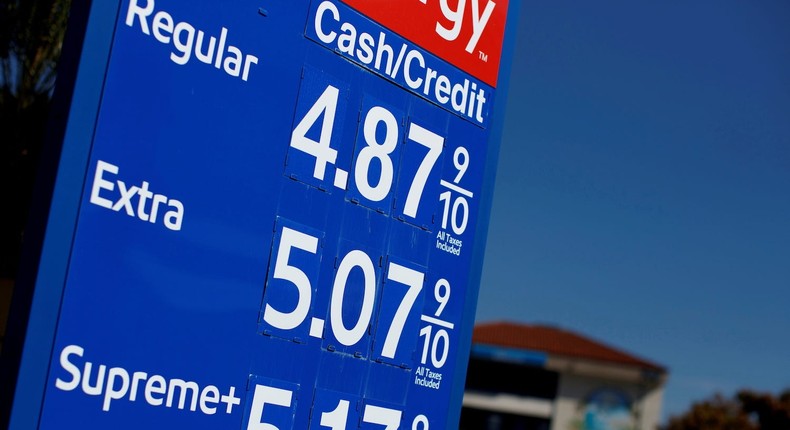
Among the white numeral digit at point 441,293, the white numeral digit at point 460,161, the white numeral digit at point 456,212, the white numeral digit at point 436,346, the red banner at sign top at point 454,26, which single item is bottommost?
the white numeral digit at point 436,346

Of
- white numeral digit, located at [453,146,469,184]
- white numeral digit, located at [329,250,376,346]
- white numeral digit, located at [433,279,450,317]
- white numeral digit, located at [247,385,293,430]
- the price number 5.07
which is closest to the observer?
white numeral digit, located at [247,385,293,430]

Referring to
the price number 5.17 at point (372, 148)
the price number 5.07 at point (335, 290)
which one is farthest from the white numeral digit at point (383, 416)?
the price number 5.17 at point (372, 148)

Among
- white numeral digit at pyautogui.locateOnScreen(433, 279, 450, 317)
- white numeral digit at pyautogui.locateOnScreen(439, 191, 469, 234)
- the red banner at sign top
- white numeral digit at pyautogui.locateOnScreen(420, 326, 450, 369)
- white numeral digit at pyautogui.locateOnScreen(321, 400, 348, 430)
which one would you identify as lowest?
white numeral digit at pyautogui.locateOnScreen(321, 400, 348, 430)

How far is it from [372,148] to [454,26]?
1034 millimetres

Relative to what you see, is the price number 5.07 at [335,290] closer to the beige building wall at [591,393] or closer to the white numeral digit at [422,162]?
the white numeral digit at [422,162]

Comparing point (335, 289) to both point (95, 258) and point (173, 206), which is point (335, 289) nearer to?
point (173, 206)

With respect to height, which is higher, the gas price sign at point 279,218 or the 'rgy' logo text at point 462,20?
the 'rgy' logo text at point 462,20

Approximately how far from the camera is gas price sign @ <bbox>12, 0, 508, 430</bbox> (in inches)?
162

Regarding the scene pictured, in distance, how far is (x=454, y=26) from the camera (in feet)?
19.4

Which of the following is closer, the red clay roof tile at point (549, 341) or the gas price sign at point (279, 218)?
the gas price sign at point (279, 218)

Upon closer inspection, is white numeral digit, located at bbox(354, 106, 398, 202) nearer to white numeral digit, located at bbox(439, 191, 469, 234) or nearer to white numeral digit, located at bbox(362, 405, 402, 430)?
white numeral digit, located at bbox(439, 191, 469, 234)

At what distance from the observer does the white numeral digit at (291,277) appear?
4770 millimetres

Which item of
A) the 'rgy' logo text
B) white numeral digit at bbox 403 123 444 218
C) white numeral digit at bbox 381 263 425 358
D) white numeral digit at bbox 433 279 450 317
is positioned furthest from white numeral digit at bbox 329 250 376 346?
the 'rgy' logo text

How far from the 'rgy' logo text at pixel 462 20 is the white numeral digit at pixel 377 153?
713mm
